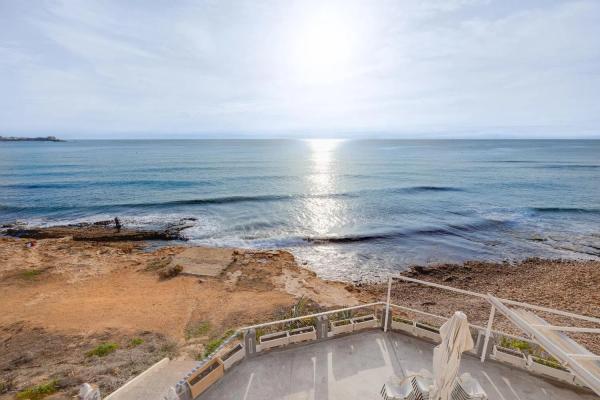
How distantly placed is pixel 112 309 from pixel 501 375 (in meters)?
15.0

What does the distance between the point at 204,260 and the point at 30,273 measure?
32.5 feet

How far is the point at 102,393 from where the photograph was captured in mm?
7367

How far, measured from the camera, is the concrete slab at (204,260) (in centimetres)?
1755

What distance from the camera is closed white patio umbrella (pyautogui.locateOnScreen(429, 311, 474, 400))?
4.41 meters

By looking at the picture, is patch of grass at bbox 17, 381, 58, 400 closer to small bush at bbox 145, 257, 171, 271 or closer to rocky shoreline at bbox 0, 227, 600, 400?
rocky shoreline at bbox 0, 227, 600, 400

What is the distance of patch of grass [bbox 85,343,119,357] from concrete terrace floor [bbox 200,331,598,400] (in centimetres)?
656

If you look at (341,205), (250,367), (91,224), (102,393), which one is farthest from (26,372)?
(341,205)

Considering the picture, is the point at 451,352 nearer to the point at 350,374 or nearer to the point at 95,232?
the point at 350,374

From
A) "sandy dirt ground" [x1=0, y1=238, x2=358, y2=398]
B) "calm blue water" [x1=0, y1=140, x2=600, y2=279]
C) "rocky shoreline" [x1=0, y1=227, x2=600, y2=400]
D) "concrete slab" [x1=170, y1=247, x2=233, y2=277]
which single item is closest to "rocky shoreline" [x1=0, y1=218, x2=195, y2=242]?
"rocky shoreline" [x1=0, y1=227, x2=600, y2=400]

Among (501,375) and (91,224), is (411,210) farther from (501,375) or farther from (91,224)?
(91,224)

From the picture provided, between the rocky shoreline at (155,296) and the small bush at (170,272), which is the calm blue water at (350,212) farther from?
the small bush at (170,272)

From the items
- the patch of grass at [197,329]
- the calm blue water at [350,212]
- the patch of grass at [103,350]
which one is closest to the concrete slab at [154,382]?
the patch of grass at [197,329]

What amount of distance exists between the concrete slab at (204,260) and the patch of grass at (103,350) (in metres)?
6.95

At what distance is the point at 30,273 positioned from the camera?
1686 cm
